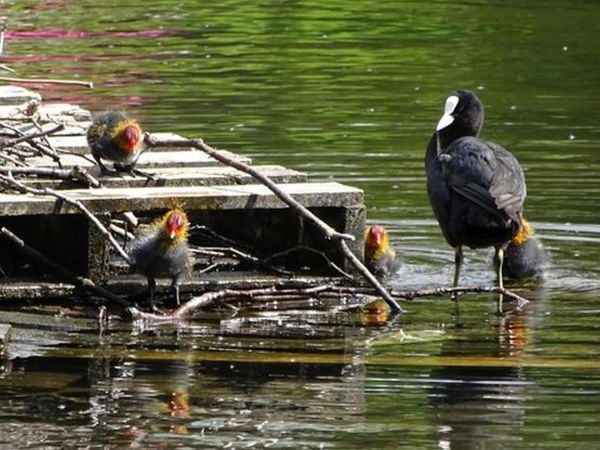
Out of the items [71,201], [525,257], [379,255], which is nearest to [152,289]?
[71,201]

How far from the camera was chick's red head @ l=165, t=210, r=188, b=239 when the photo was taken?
9367 millimetres

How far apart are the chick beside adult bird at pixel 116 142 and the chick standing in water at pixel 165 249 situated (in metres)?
0.85

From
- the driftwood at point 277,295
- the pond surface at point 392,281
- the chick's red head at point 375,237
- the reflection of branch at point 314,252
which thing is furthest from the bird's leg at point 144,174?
the chick's red head at point 375,237

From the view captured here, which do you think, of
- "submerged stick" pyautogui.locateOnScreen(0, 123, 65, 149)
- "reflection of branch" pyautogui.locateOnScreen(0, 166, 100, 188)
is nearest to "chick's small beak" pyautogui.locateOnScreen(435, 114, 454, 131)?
"reflection of branch" pyautogui.locateOnScreen(0, 166, 100, 188)

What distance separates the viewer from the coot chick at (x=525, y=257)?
10891 millimetres

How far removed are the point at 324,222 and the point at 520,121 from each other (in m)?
7.35

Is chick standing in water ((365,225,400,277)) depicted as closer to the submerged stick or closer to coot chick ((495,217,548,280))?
coot chick ((495,217,548,280))

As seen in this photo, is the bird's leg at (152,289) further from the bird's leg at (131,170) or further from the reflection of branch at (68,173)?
the bird's leg at (131,170)

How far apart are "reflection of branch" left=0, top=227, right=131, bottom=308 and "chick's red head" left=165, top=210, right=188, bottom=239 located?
404 millimetres

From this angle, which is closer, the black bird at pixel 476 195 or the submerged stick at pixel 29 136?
the submerged stick at pixel 29 136

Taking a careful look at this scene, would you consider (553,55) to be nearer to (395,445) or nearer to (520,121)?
(520,121)

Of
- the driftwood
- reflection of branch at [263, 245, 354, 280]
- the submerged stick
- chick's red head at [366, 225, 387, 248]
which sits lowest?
the driftwood

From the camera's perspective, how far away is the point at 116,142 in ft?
33.6

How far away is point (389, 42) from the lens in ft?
79.9
